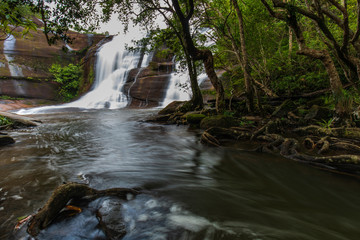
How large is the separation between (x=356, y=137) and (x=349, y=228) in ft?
10.7

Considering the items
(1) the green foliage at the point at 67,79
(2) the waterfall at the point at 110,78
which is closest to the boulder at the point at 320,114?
(2) the waterfall at the point at 110,78

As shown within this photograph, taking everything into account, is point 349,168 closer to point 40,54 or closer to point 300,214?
point 300,214

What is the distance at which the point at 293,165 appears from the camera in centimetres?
370

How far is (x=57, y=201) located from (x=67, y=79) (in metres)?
24.9

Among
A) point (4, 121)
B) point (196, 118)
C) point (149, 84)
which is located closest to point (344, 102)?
point (196, 118)

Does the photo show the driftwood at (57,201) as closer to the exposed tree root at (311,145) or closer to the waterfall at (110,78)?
the exposed tree root at (311,145)

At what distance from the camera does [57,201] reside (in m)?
2.05

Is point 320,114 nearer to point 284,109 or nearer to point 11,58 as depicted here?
point 284,109

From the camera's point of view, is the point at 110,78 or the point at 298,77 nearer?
the point at 298,77

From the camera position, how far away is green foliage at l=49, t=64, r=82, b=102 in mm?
22312

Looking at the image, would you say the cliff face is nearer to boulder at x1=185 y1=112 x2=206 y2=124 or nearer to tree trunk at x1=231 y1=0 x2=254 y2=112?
boulder at x1=185 y1=112 x2=206 y2=124

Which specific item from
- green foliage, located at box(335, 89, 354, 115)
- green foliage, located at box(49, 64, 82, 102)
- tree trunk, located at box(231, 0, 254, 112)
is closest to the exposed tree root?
green foliage, located at box(335, 89, 354, 115)

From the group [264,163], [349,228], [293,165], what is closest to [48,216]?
[349,228]

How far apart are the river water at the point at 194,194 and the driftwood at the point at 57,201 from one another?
4.1 inches
